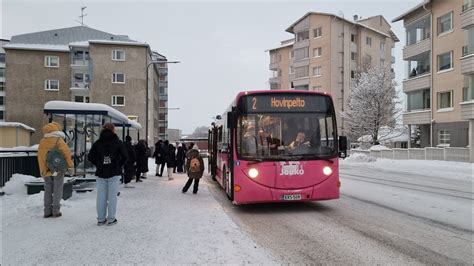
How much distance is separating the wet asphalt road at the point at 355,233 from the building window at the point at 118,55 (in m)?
46.5

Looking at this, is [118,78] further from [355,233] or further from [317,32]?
[355,233]

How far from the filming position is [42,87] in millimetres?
56938

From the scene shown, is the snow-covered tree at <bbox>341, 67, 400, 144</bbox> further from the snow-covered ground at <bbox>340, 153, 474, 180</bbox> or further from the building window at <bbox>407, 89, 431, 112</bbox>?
the snow-covered ground at <bbox>340, 153, 474, 180</bbox>

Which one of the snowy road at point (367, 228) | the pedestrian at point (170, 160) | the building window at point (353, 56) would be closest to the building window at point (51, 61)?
the building window at point (353, 56)

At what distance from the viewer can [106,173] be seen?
787cm

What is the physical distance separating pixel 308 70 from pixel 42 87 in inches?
1486

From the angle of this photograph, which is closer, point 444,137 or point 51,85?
point 444,137

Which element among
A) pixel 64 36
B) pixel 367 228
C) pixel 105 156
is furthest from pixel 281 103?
pixel 64 36

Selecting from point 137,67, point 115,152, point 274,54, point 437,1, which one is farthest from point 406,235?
point 274,54

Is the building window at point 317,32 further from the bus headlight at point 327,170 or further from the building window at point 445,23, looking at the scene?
the bus headlight at point 327,170

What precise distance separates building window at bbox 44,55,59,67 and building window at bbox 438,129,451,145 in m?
47.2

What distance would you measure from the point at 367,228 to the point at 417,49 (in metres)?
36.3

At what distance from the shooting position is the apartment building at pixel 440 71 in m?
32.2

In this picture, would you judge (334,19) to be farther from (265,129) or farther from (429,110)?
(265,129)
